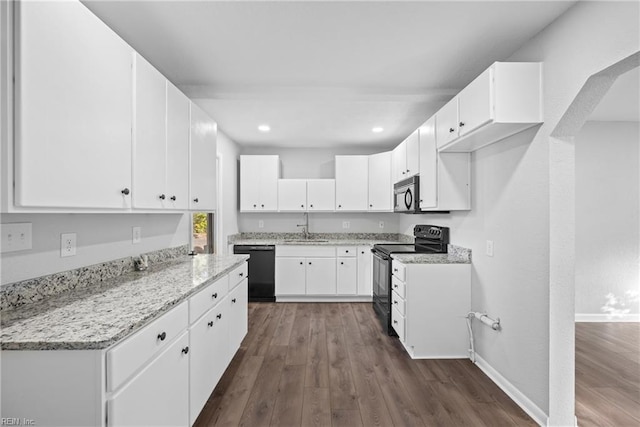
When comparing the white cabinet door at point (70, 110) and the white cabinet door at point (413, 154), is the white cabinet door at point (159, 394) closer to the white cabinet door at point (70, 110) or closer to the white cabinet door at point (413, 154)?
the white cabinet door at point (70, 110)

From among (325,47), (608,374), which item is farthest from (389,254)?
(325,47)

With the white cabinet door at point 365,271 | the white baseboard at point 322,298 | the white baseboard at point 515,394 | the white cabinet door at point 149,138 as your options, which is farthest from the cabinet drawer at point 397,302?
the white cabinet door at point 149,138

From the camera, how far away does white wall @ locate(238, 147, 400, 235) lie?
4895 mm

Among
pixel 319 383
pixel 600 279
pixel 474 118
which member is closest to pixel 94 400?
pixel 319 383

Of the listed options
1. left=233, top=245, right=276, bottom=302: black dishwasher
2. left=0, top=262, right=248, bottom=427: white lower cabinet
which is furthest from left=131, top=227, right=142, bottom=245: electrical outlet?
left=233, top=245, right=276, bottom=302: black dishwasher

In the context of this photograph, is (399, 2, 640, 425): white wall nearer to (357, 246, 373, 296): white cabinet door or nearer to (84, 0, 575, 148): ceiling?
(84, 0, 575, 148): ceiling

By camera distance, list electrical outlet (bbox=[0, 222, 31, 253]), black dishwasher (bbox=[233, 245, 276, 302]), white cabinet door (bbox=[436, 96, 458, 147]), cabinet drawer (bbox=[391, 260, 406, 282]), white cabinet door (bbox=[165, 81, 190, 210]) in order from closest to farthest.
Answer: electrical outlet (bbox=[0, 222, 31, 253])
white cabinet door (bbox=[165, 81, 190, 210])
white cabinet door (bbox=[436, 96, 458, 147])
cabinet drawer (bbox=[391, 260, 406, 282])
black dishwasher (bbox=[233, 245, 276, 302])

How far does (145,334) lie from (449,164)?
2.61 m

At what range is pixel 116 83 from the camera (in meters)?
1.45

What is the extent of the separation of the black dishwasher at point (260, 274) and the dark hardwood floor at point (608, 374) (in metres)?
3.43

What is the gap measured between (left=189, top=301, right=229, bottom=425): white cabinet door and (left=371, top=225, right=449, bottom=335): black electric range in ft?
5.81

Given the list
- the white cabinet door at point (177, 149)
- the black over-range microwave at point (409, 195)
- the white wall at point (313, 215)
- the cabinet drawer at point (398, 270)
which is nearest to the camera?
the white cabinet door at point (177, 149)

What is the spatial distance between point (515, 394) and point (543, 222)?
1240 millimetres

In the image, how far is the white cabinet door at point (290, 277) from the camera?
427 cm
